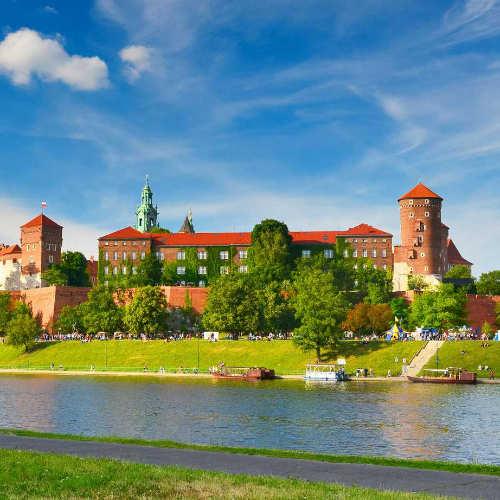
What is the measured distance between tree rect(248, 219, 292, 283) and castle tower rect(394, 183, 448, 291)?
18.2m

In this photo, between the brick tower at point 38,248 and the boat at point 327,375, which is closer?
the boat at point 327,375

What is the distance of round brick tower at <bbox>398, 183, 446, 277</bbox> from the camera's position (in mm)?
120312

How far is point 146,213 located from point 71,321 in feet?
271

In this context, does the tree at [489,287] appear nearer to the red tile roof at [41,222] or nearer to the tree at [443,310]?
the tree at [443,310]

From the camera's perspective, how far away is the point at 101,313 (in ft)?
351

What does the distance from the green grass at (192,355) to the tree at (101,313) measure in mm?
5678

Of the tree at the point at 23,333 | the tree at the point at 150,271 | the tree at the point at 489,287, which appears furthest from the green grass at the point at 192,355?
the tree at the point at 489,287

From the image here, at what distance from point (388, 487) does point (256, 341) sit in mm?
71986

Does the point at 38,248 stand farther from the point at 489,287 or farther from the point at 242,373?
the point at 489,287

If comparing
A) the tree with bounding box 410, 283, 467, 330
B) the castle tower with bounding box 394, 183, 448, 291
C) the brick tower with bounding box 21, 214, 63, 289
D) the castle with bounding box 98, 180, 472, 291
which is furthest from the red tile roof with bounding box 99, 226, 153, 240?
the tree with bounding box 410, 283, 467, 330

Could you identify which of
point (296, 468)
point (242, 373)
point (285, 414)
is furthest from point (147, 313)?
point (296, 468)

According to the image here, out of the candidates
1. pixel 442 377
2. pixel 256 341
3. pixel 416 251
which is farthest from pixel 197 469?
pixel 416 251

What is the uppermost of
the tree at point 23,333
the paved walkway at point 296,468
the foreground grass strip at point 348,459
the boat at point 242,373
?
the tree at point 23,333

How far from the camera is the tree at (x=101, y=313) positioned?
347ft
